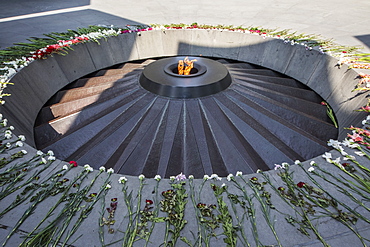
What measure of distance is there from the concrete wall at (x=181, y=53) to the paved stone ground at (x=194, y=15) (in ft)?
4.61

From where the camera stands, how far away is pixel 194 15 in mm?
11578

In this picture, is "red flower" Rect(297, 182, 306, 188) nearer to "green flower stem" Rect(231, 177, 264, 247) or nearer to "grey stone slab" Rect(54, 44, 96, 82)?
"green flower stem" Rect(231, 177, 264, 247)

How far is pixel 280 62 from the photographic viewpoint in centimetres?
825

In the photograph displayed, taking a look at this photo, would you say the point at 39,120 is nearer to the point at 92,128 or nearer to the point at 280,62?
the point at 92,128

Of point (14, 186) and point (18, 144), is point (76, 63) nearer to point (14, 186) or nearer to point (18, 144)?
point (18, 144)

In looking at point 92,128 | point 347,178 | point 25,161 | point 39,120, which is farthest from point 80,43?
point 347,178

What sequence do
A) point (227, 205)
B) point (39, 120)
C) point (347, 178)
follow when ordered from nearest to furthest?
point (227, 205) → point (347, 178) → point (39, 120)

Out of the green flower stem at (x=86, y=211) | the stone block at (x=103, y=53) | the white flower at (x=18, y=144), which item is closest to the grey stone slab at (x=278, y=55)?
the stone block at (x=103, y=53)

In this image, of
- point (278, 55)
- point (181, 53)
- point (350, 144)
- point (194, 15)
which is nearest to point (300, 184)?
point (350, 144)

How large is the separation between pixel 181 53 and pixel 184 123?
5.11m

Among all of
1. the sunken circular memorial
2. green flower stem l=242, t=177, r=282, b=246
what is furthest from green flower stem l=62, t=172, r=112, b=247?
green flower stem l=242, t=177, r=282, b=246

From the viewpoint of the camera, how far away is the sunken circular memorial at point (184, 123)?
4.72m

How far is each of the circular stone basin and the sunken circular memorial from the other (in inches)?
0.9

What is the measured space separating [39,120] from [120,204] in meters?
4.37
